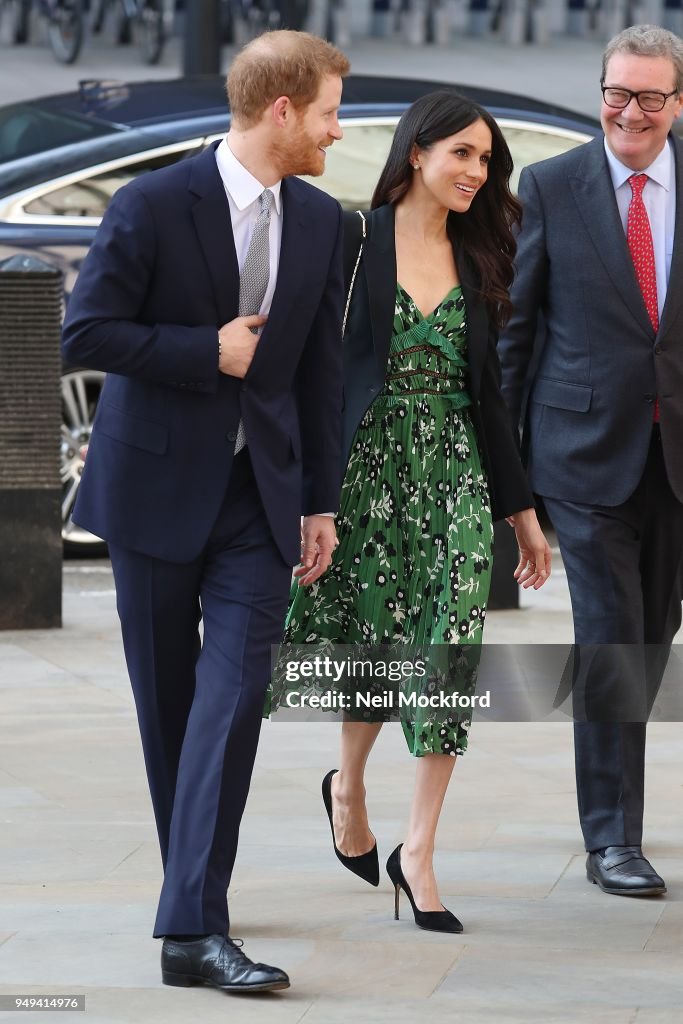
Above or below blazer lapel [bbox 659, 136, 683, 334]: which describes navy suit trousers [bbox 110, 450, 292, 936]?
below

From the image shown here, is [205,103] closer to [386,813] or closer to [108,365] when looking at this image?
[386,813]

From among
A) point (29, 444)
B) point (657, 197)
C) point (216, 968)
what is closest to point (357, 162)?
point (29, 444)

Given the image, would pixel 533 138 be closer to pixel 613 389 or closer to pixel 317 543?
pixel 613 389

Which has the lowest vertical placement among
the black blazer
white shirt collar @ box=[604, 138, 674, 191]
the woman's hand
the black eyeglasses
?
the woman's hand

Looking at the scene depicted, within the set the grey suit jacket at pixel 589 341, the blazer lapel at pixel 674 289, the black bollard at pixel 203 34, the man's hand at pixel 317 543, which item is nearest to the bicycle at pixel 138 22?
the black bollard at pixel 203 34

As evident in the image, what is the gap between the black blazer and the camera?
463 cm

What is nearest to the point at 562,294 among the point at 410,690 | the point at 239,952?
the point at 410,690

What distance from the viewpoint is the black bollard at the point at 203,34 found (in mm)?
15250

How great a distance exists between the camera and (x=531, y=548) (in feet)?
16.0

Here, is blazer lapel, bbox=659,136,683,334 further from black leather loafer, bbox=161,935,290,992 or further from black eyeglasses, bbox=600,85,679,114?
black leather loafer, bbox=161,935,290,992

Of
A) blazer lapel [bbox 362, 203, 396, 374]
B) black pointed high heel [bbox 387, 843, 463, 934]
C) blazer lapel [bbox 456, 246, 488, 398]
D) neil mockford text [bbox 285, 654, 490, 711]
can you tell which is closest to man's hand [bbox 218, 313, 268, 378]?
blazer lapel [bbox 362, 203, 396, 374]

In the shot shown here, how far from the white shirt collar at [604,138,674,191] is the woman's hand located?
33.1 inches

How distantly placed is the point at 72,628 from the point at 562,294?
3.47 meters

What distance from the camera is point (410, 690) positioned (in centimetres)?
466
